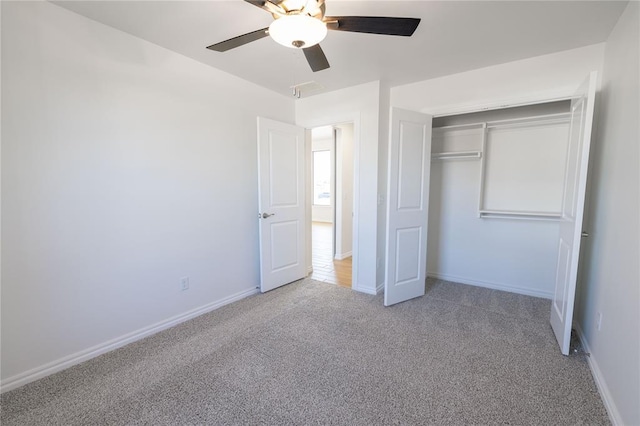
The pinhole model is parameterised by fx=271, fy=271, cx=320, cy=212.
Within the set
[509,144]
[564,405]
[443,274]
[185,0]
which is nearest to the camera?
[564,405]

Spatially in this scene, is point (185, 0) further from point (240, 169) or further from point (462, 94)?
point (462, 94)

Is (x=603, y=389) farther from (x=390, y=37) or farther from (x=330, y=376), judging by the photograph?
(x=390, y=37)

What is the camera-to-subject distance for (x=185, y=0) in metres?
1.75

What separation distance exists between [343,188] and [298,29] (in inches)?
138

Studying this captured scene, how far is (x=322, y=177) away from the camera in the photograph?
886cm

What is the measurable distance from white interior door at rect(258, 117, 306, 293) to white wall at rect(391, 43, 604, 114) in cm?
142

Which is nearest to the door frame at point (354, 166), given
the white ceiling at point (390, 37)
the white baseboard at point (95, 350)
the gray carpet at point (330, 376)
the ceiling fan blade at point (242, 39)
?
the white ceiling at point (390, 37)

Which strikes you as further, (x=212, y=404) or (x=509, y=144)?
(x=509, y=144)

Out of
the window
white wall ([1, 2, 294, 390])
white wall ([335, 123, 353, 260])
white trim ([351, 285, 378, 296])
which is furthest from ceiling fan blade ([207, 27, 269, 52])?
the window

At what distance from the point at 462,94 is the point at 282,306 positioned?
297cm

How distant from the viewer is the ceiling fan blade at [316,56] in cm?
172

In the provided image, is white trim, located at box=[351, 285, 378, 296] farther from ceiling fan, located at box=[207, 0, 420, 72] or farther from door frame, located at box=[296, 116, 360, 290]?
ceiling fan, located at box=[207, 0, 420, 72]

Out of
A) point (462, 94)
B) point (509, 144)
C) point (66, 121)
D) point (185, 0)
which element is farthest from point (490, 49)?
point (66, 121)

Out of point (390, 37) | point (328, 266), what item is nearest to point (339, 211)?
point (328, 266)
